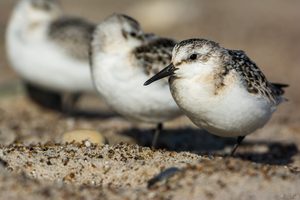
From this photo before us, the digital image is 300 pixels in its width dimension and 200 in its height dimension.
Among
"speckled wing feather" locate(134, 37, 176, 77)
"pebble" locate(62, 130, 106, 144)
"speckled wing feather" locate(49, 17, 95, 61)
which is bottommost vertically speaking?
"pebble" locate(62, 130, 106, 144)

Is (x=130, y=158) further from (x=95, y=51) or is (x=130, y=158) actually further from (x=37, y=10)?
(x=37, y=10)

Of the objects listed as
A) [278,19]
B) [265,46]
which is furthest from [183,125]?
[278,19]

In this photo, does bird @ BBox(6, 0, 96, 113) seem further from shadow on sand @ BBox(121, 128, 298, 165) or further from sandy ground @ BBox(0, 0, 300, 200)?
→ shadow on sand @ BBox(121, 128, 298, 165)

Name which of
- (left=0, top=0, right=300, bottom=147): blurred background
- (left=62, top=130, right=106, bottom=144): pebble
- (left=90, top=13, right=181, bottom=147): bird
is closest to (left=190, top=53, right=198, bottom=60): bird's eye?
(left=90, top=13, right=181, bottom=147): bird

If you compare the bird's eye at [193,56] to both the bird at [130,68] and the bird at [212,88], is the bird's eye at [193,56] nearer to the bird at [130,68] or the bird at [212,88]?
the bird at [212,88]

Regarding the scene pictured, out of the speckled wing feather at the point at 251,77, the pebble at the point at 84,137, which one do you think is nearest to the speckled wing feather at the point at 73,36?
the pebble at the point at 84,137

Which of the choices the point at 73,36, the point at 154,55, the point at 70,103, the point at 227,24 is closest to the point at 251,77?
the point at 154,55
